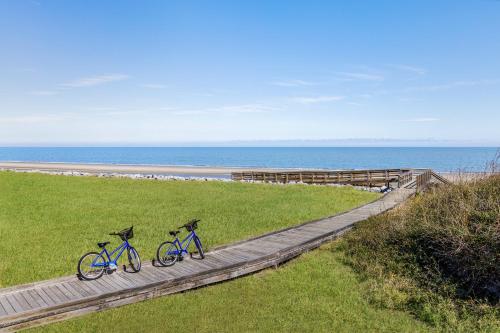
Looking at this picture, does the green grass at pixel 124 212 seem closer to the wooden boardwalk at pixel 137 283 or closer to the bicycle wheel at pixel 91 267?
the bicycle wheel at pixel 91 267

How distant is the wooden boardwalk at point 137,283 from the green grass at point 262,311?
0.27 meters

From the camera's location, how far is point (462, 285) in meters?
11.3

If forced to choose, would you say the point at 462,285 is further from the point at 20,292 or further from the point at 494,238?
the point at 20,292

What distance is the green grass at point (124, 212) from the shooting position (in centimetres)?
1544

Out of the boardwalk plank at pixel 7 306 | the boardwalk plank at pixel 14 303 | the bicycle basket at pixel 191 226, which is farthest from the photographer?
the bicycle basket at pixel 191 226

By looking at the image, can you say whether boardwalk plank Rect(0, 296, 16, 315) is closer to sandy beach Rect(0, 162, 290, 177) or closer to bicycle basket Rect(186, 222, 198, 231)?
bicycle basket Rect(186, 222, 198, 231)

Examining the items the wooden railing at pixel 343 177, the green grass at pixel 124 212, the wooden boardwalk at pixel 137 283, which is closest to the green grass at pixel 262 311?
the wooden boardwalk at pixel 137 283

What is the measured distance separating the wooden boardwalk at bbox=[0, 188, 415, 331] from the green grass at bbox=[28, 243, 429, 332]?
0.27 metres

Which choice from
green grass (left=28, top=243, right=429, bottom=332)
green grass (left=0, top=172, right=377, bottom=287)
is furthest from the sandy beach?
green grass (left=28, top=243, right=429, bottom=332)

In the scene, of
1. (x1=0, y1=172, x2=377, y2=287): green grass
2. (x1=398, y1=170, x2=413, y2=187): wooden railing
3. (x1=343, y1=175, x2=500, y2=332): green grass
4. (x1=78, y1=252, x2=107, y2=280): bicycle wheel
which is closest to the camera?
(x1=343, y1=175, x2=500, y2=332): green grass

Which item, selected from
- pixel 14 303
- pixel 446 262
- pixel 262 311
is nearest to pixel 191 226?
pixel 262 311

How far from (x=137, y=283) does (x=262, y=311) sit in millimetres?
3398

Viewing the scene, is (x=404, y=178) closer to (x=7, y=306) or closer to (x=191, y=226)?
(x=191, y=226)

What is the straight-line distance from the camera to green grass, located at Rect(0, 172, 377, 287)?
608 inches
